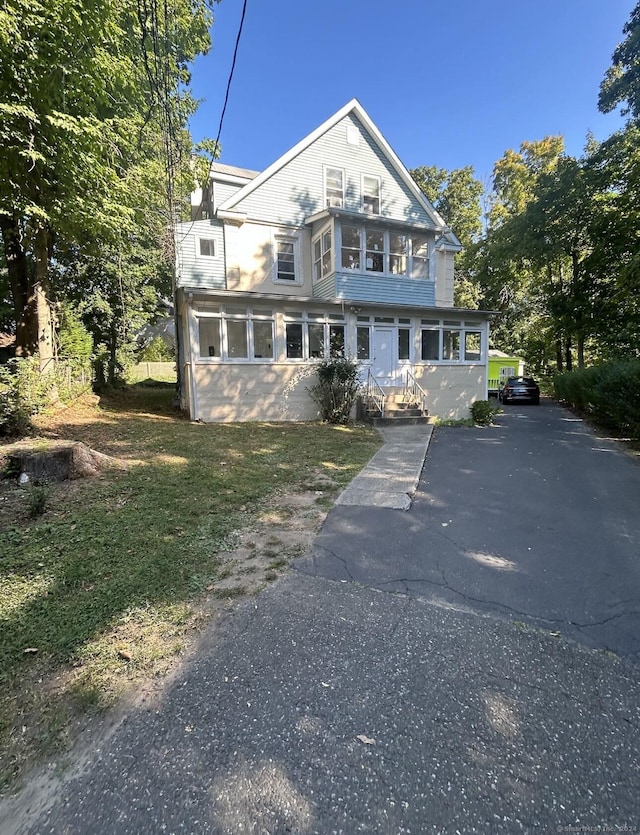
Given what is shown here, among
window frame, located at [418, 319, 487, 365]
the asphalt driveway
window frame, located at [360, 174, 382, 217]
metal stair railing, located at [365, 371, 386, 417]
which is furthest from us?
window frame, located at [360, 174, 382, 217]

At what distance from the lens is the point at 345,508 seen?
480 cm

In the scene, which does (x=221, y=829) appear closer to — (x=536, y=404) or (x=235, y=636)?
(x=235, y=636)

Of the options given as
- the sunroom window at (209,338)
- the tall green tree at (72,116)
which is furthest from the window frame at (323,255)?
the tall green tree at (72,116)

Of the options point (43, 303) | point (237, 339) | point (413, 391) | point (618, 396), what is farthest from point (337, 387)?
point (43, 303)

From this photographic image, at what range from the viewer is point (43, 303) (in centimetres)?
1148

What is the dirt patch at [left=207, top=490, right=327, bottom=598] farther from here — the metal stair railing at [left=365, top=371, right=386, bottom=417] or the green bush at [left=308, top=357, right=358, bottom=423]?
the metal stair railing at [left=365, top=371, right=386, bottom=417]

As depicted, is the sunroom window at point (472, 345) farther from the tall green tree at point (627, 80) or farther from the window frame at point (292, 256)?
the tall green tree at point (627, 80)

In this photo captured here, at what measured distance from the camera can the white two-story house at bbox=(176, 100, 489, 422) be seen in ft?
39.5

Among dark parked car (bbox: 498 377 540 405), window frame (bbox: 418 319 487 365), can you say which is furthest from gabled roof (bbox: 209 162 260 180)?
dark parked car (bbox: 498 377 540 405)

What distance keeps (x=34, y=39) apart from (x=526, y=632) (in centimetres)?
1139

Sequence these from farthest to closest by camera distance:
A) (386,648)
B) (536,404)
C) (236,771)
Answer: (536,404) → (386,648) → (236,771)

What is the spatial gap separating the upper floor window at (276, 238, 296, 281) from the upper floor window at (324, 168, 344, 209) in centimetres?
213

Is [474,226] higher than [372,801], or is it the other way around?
[474,226]

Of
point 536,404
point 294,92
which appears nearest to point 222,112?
point 294,92
